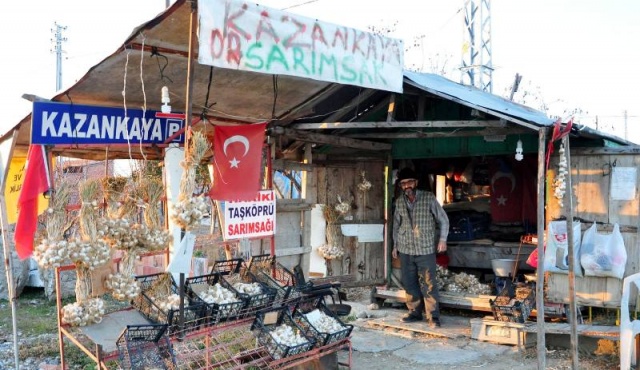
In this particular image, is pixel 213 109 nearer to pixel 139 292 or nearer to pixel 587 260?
pixel 139 292

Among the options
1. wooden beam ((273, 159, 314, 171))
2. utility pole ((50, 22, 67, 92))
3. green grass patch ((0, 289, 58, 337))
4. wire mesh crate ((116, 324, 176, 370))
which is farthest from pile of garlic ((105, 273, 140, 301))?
utility pole ((50, 22, 67, 92))

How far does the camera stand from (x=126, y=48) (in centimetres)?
482

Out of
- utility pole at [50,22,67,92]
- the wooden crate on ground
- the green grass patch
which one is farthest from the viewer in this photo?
utility pole at [50,22,67,92]

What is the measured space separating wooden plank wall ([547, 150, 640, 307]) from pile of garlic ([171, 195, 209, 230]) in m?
4.67

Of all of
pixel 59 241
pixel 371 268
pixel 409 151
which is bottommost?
pixel 371 268

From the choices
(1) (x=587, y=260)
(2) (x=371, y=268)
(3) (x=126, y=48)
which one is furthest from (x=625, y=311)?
(3) (x=126, y=48)

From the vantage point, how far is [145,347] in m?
4.46

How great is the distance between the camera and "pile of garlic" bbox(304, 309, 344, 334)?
222 inches

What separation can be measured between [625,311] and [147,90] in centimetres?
529

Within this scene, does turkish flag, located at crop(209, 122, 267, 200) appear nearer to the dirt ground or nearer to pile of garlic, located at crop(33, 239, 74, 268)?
pile of garlic, located at crop(33, 239, 74, 268)

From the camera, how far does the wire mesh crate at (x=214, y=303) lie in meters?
5.02

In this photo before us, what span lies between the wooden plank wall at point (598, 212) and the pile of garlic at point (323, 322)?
3.04 m

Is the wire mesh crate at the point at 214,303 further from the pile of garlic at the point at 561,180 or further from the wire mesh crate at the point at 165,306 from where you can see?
the pile of garlic at the point at 561,180

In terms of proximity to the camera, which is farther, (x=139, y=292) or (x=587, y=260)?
(x=587, y=260)
